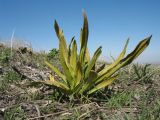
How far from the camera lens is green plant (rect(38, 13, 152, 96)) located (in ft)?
8.91

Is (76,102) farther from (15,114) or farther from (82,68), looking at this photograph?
(15,114)

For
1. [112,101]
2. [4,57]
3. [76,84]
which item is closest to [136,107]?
[112,101]

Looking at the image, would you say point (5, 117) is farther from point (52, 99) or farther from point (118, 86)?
point (118, 86)

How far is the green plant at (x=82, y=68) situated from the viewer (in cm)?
271

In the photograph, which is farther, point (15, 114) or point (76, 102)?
point (76, 102)

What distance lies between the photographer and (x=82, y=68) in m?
2.79

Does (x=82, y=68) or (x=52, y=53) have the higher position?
(x=52, y=53)

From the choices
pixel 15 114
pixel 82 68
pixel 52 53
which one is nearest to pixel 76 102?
pixel 82 68

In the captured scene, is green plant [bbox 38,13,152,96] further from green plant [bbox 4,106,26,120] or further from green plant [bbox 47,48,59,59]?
green plant [bbox 47,48,59,59]

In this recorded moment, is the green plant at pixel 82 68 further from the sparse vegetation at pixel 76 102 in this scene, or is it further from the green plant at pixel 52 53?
the green plant at pixel 52 53

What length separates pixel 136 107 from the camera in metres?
2.72

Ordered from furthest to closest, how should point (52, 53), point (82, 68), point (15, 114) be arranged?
point (52, 53) < point (82, 68) < point (15, 114)

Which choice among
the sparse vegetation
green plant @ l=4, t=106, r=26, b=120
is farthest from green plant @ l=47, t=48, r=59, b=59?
green plant @ l=4, t=106, r=26, b=120

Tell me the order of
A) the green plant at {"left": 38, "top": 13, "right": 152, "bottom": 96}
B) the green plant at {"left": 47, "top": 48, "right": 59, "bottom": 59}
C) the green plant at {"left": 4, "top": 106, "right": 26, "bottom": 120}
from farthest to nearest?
the green plant at {"left": 47, "top": 48, "right": 59, "bottom": 59}, the green plant at {"left": 38, "top": 13, "right": 152, "bottom": 96}, the green plant at {"left": 4, "top": 106, "right": 26, "bottom": 120}
